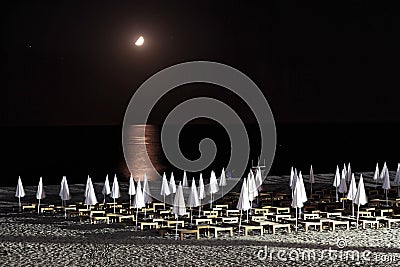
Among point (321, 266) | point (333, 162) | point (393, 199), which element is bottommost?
point (321, 266)

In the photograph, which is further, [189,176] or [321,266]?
[189,176]

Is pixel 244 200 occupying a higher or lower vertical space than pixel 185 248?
higher

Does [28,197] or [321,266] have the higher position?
[28,197]

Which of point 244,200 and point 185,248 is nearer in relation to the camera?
point 185,248

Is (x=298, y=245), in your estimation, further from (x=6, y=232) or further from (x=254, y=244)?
(x=6, y=232)

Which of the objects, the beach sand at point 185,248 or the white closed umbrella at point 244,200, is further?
the white closed umbrella at point 244,200

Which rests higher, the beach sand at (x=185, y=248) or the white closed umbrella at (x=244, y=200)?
the white closed umbrella at (x=244, y=200)

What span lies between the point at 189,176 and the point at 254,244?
24.9 m

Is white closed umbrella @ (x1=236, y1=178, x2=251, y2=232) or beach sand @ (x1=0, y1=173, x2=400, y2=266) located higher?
white closed umbrella @ (x1=236, y1=178, x2=251, y2=232)

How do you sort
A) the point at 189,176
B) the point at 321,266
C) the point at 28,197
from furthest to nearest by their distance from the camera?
the point at 189,176, the point at 28,197, the point at 321,266

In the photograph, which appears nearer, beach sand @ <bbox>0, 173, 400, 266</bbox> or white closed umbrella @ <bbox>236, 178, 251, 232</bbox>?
beach sand @ <bbox>0, 173, 400, 266</bbox>

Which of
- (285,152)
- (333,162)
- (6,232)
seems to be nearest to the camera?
(6,232)

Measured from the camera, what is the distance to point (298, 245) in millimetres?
18203

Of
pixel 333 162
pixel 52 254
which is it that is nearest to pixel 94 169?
pixel 333 162
